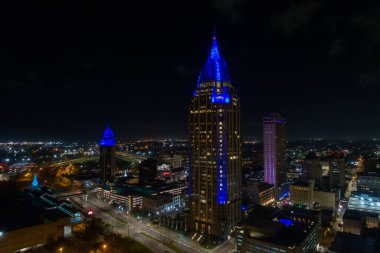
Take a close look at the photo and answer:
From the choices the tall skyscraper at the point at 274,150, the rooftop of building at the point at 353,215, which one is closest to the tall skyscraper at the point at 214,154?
the rooftop of building at the point at 353,215

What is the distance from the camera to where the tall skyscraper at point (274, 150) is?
12838cm

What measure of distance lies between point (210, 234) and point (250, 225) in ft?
57.0

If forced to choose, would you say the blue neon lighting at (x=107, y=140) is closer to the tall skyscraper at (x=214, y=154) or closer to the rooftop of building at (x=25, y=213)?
the rooftop of building at (x=25, y=213)

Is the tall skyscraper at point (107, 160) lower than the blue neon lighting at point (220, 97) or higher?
lower

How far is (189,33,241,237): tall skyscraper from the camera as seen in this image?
72625 millimetres

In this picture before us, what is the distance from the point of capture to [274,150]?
129000 millimetres

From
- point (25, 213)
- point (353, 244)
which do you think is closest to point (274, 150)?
point (353, 244)

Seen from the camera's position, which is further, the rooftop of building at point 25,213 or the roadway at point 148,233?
the roadway at point 148,233

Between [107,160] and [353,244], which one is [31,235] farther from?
[107,160]

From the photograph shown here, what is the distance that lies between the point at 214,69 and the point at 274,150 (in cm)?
6924

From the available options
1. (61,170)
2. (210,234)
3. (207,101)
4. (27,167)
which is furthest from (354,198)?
(27,167)

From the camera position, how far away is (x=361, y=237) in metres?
62.0

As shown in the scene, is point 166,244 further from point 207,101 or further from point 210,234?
point 207,101

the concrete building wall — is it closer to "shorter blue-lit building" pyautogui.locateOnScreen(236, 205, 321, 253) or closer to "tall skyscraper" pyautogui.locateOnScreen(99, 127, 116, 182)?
"shorter blue-lit building" pyautogui.locateOnScreen(236, 205, 321, 253)
